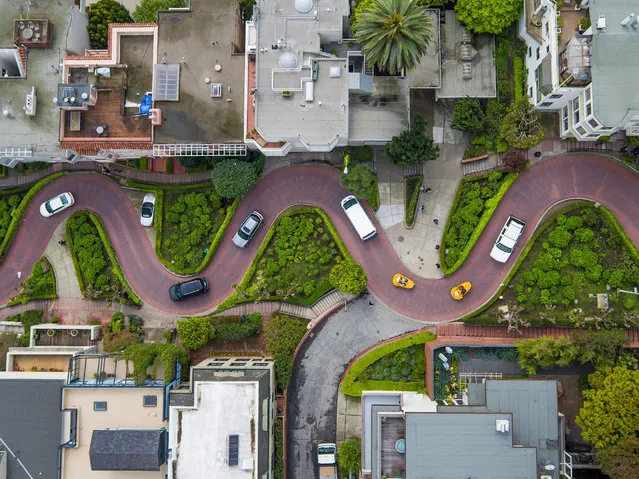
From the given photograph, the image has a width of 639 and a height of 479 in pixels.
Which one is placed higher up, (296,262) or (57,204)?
(57,204)

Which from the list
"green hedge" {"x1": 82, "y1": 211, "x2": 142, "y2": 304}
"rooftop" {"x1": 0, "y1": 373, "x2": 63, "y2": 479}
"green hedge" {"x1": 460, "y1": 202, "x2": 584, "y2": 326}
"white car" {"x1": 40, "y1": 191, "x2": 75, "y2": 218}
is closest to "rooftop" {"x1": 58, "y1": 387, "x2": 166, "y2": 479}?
"rooftop" {"x1": 0, "y1": 373, "x2": 63, "y2": 479}

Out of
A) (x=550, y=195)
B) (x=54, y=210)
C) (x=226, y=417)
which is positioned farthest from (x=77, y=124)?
(x=550, y=195)

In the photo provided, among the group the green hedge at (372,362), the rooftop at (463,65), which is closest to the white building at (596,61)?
the rooftop at (463,65)

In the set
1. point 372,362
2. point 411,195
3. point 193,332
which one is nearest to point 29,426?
point 193,332

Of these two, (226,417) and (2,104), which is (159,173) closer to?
(2,104)

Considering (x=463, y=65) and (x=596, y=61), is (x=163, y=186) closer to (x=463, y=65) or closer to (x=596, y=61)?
(x=463, y=65)

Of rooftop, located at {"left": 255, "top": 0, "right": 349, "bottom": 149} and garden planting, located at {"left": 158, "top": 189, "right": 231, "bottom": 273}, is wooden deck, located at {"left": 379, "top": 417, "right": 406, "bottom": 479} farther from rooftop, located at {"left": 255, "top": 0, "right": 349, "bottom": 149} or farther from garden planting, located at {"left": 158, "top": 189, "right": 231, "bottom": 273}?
rooftop, located at {"left": 255, "top": 0, "right": 349, "bottom": 149}
